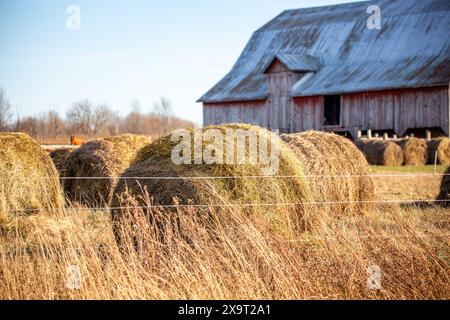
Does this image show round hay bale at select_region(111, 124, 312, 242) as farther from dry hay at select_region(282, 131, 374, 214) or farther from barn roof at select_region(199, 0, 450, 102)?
barn roof at select_region(199, 0, 450, 102)

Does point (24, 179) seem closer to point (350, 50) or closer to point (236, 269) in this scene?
point (236, 269)

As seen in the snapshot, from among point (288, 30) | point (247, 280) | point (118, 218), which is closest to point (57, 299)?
point (247, 280)

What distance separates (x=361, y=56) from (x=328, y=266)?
101 ft

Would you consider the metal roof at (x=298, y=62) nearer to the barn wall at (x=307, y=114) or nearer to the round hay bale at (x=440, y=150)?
the barn wall at (x=307, y=114)

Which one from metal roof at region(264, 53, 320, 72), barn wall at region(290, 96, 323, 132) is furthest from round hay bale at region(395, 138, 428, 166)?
A: metal roof at region(264, 53, 320, 72)

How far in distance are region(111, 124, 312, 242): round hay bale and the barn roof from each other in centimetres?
2405

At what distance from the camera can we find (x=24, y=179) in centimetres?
1099

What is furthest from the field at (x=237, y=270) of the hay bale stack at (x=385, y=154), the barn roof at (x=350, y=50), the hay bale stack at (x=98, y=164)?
the barn roof at (x=350, y=50)

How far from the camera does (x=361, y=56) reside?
36.4 m

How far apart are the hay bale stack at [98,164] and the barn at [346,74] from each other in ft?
66.0

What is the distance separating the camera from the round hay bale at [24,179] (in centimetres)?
1066

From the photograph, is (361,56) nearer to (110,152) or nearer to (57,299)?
(110,152)

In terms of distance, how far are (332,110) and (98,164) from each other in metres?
25.7
